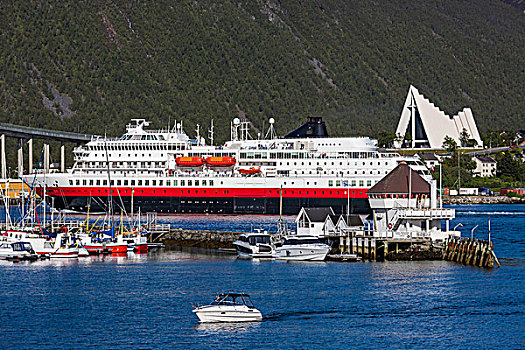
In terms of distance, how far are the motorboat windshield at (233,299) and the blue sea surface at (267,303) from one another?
0.70 m

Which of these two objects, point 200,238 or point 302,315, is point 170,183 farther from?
point 302,315

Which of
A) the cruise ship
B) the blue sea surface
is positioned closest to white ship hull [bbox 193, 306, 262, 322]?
the blue sea surface

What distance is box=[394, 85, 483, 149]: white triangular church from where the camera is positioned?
16512cm

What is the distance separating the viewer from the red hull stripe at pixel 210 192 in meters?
88.8

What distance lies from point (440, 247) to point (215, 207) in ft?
130

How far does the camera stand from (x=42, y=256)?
56.2 meters

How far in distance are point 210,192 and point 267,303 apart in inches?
1974

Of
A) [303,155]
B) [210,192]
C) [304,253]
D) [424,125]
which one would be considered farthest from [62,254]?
[424,125]

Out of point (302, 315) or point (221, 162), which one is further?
point (221, 162)

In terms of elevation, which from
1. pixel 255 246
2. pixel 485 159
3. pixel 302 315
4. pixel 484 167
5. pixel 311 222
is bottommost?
pixel 302 315

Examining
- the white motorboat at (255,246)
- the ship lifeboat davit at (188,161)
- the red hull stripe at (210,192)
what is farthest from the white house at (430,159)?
the white motorboat at (255,246)

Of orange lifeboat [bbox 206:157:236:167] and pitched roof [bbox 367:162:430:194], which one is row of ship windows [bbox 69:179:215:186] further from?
pitched roof [bbox 367:162:430:194]

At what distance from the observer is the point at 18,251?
55.6m

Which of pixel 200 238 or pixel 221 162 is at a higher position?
pixel 221 162
